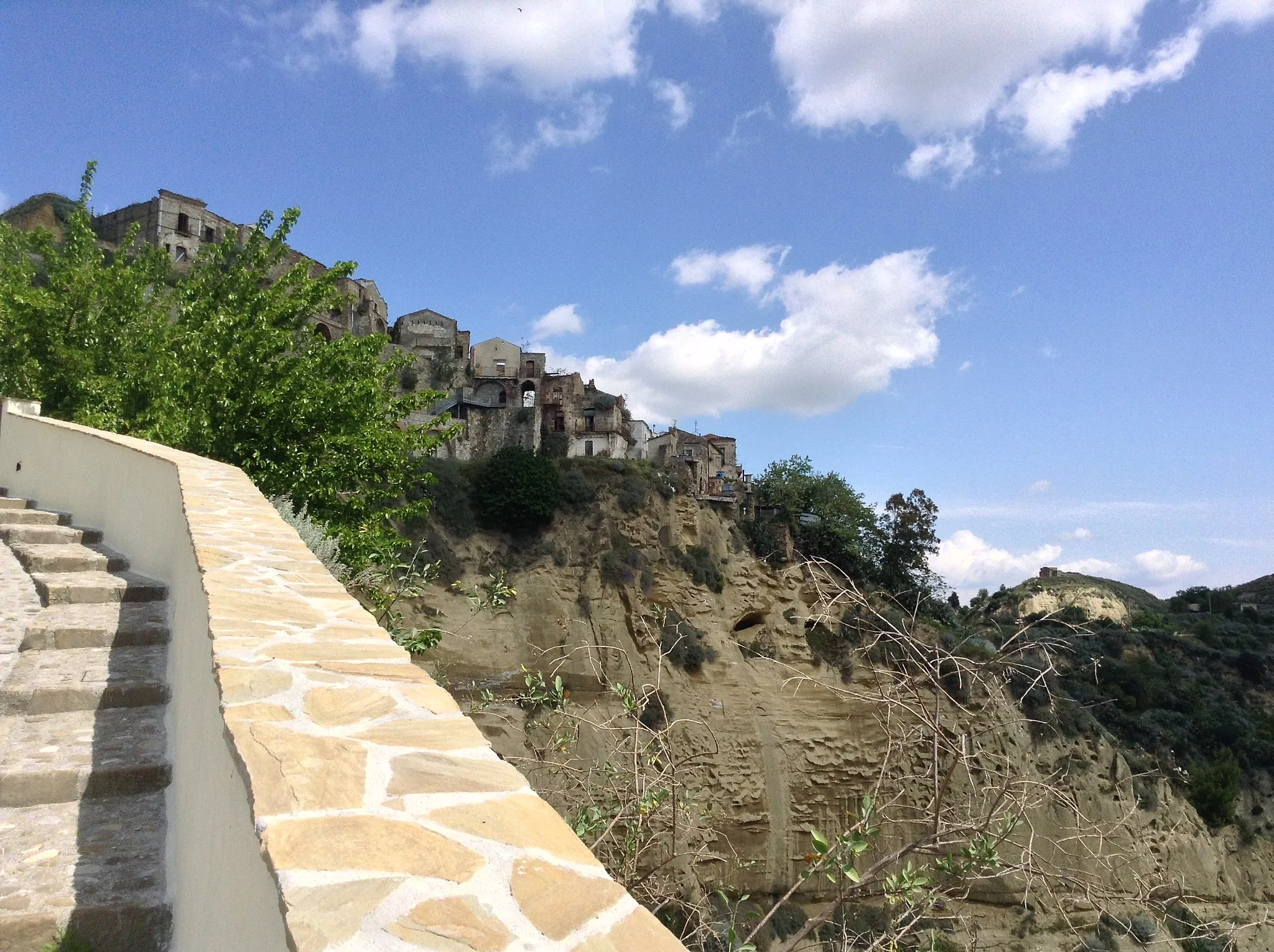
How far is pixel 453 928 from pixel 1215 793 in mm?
30006

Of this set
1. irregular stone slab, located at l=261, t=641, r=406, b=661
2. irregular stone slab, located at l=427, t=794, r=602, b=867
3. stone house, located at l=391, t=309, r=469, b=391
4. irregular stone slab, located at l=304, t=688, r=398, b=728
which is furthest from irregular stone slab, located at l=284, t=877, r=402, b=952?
stone house, located at l=391, t=309, r=469, b=391

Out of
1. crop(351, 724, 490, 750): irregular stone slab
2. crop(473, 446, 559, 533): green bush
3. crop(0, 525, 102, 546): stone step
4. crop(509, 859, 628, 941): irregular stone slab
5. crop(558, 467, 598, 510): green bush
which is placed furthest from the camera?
crop(558, 467, 598, 510): green bush

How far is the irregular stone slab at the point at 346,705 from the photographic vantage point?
1780 millimetres

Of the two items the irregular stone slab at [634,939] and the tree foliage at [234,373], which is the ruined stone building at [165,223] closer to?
the tree foliage at [234,373]

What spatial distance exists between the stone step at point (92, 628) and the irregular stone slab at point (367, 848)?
10.2 feet

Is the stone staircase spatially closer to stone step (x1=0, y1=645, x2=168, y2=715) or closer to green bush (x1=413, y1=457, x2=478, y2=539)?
stone step (x1=0, y1=645, x2=168, y2=715)

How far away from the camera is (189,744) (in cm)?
234

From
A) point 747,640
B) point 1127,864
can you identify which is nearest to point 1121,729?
point 747,640

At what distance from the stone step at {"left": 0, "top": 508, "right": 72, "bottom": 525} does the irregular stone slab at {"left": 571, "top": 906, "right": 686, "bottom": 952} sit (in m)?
7.20

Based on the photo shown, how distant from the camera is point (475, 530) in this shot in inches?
1001

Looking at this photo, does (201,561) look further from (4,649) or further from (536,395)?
(536,395)

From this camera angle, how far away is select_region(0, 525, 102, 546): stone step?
18.7ft

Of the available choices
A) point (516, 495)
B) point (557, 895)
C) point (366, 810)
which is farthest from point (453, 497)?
point (557, 895)

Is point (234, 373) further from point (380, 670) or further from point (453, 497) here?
point (453, 497)
